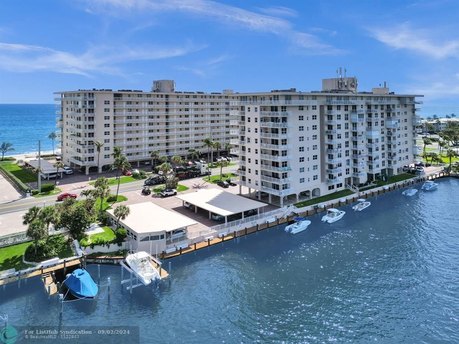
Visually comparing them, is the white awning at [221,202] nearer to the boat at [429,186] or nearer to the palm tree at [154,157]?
the palm tree at [154,157]

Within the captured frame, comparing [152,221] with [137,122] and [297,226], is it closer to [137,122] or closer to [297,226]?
[297,226]

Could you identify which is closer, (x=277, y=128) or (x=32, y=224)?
(x=32, y=224)

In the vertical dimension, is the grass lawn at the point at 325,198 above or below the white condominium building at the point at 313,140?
below

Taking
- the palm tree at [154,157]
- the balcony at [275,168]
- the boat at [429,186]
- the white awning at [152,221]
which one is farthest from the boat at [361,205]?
the palm tree at [154,157]

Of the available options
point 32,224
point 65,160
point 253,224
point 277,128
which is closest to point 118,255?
point 32,224

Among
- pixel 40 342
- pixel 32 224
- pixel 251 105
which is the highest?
pixel 251 105

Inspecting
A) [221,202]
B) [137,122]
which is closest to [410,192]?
[221,202]

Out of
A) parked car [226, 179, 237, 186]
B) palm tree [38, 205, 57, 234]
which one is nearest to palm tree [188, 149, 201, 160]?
parked car [226, 179, 237, 186]

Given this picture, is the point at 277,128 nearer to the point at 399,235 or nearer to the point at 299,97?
the point at 299,97
